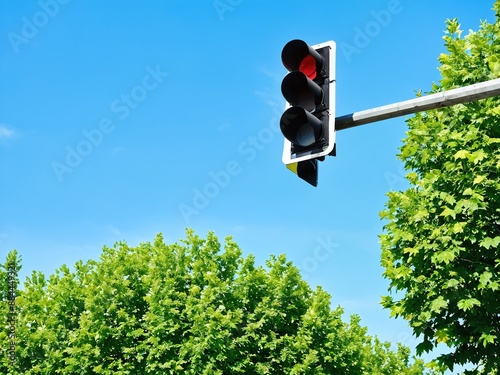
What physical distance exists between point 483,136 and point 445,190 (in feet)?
6.19

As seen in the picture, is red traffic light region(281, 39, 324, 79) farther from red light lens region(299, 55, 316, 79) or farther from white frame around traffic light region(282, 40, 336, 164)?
white frame around traffic light region(282, 40, 336, 164)

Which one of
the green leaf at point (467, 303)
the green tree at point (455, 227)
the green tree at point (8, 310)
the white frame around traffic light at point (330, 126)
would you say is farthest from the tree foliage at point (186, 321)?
the white frame around traffic light at point (330, 126)

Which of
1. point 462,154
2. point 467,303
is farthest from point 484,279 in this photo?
point 462,154

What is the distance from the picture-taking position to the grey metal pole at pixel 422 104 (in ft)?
20.2

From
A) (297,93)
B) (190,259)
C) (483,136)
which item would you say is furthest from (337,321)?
(297,93)

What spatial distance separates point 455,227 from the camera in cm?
1686

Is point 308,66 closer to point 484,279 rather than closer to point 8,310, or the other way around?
point 484,279

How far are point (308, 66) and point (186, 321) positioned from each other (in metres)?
26.1

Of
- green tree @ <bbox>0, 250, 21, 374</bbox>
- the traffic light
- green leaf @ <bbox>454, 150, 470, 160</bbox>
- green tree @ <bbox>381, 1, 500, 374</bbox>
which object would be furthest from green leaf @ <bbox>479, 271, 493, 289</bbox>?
green tree @ <bbox>0, 250, 21, 374</bbox>

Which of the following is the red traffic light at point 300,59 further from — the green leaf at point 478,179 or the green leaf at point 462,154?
the green leaf at point 462,154

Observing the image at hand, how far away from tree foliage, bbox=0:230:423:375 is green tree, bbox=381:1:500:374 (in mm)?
12409

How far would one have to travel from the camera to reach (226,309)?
30875 millimetres

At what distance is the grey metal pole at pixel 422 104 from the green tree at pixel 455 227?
11.0 meters

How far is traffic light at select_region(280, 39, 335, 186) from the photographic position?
6297 millimetres
